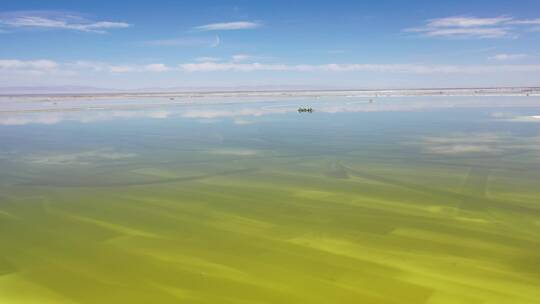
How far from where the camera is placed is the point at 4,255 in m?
6.96

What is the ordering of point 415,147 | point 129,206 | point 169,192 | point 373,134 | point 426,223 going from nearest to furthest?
point 426,223
point 129,206
point 169,192
point 415,147
point 373,134

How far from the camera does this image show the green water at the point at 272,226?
230 inches

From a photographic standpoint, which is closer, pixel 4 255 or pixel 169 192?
pixel 4 255

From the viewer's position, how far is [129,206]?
9.61m

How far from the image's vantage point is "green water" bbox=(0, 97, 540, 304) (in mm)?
5836

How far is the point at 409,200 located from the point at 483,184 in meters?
2.63

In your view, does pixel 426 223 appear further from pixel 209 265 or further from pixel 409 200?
pixel 209 265

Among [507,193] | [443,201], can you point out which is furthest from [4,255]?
[507,193]

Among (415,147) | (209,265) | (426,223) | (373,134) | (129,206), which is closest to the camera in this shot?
(209,265)

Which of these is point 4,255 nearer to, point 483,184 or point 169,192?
point 169,192

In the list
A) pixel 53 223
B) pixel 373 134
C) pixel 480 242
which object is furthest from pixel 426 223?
pixel 373 134

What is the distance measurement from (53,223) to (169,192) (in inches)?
114

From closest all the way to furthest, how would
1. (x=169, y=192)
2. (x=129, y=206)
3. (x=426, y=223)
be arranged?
(x=426, y=223) → (x=129, y=206) → (x=169, y=192)

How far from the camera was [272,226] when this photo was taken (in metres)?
8.24
